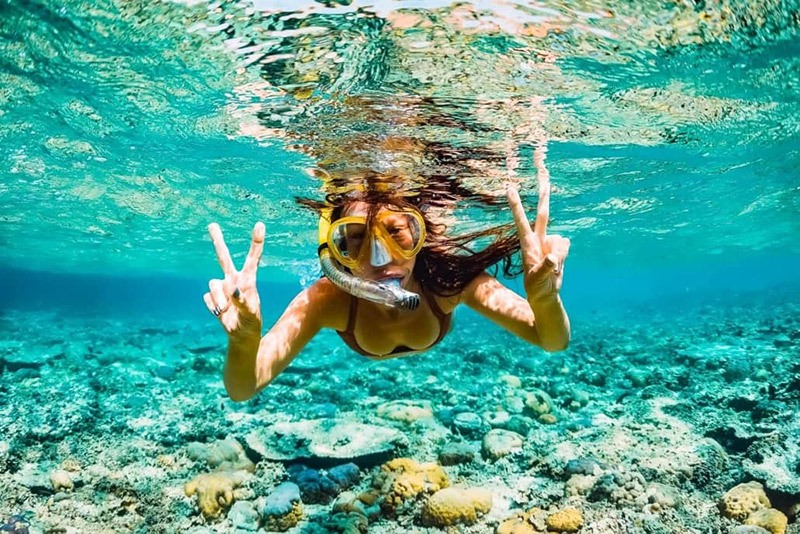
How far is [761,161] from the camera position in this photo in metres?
15.7

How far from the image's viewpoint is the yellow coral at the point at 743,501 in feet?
18.5

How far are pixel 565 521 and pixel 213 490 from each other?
4625mm

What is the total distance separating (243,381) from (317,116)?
5402 mm

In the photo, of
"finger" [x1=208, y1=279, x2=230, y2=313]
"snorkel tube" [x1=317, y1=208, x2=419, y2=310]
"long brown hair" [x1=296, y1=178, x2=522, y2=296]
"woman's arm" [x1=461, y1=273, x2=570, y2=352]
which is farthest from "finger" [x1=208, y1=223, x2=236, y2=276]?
"woman's arm" [x1=461, y1=273, x2=570, y2=352]

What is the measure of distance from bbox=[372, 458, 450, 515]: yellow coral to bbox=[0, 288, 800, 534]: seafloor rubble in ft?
0.08

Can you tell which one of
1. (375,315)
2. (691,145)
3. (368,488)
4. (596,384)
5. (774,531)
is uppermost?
(375,315)

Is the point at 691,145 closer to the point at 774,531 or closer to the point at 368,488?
the point at 774,531

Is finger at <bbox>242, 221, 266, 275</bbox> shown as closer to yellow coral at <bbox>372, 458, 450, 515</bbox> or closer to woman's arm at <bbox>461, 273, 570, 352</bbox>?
woman's arm at <bbox>461, 273, 570, 352</bbox>

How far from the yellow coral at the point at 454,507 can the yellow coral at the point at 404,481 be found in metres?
0.35

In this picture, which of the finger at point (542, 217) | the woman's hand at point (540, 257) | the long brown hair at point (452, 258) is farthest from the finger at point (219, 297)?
the finger at point (542, 217)

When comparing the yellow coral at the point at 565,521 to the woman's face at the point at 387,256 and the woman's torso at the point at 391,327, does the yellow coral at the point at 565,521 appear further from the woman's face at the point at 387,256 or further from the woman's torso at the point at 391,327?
the woman's face at the point at 387,256

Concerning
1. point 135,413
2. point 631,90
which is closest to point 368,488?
point 135,413

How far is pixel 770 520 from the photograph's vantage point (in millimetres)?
5258

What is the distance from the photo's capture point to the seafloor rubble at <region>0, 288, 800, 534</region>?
5.96 m
